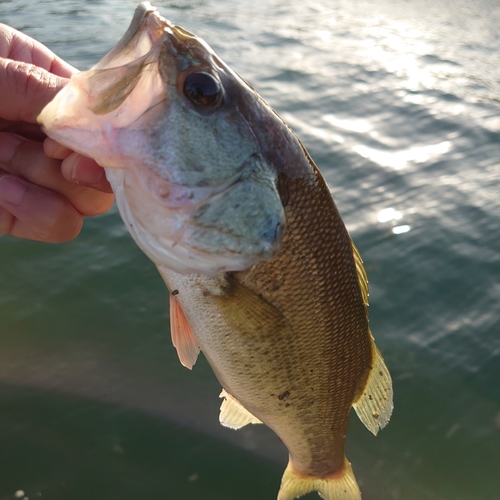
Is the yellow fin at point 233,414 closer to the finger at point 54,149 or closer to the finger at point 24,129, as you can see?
the finger at point 54,149

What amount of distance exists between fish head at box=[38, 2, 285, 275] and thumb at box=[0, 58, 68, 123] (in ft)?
1.01

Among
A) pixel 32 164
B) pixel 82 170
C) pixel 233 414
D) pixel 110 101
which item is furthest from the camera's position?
pixel 233 414

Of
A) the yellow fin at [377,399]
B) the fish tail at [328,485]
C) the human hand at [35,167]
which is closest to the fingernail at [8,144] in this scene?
the human hand at [35,167]

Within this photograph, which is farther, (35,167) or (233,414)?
(233,414)

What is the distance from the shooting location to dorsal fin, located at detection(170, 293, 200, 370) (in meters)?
1.80

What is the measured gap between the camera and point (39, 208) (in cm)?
188

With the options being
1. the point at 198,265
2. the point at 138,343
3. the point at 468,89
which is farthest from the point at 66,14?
the point at 198,265

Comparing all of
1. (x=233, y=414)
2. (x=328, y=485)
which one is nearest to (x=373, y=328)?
(x=328, y=485)

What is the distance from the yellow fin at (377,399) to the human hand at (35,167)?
1.32 m

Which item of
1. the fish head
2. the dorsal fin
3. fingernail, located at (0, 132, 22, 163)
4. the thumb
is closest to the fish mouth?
the fish head

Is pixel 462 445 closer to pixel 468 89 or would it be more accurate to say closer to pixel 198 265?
pixel 198 265

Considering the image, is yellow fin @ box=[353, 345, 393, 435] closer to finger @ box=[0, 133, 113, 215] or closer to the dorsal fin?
the dorsal fin

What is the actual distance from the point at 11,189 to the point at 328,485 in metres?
1.94

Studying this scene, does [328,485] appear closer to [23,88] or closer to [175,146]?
[175,146]
